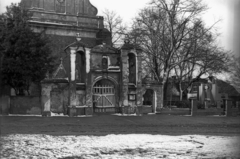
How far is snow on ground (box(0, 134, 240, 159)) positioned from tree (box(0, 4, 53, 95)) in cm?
1246

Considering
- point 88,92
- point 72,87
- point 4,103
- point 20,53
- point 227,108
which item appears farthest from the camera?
point 227,108

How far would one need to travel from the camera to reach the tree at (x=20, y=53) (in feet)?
78.8

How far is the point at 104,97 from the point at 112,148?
14283 mm

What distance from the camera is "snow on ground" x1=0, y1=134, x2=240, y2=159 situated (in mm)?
9312

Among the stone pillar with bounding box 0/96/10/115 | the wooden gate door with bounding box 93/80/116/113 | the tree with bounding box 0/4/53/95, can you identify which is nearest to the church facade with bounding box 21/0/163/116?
the wooden gate door with bounding box 93/80/116/113

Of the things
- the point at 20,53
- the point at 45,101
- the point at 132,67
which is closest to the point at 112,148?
the point at 45,101

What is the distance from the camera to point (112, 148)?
10430 millimetres

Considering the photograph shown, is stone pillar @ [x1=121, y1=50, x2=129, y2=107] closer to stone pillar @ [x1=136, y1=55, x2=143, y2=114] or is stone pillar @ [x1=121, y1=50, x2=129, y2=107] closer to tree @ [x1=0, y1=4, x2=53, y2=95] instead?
stone pillar @ [x1=136, y1=55, x2=143, y2=114]

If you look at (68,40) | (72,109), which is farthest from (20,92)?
(68,40)

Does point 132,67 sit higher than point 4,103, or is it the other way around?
point 132,67

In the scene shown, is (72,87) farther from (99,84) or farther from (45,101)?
(99,84)

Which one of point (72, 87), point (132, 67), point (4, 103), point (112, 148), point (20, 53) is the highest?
point (20, 53)

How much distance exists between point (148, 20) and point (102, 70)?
1137cm

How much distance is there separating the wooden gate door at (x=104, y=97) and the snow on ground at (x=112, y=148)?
37.5 feet
